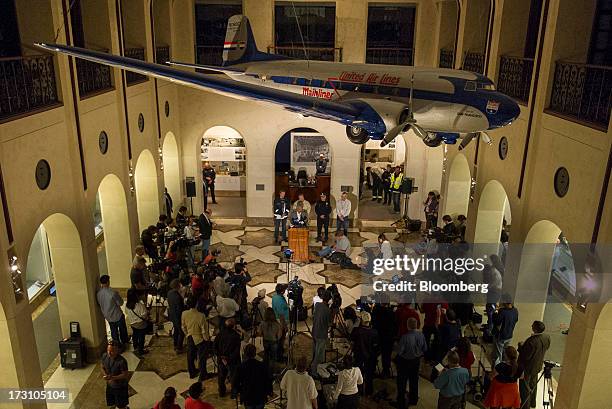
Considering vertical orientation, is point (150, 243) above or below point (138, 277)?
below

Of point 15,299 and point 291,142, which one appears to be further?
point 291,142

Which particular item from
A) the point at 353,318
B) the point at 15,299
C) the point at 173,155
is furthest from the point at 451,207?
the point at 15,299

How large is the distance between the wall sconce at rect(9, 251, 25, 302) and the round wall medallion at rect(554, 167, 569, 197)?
8.21 m

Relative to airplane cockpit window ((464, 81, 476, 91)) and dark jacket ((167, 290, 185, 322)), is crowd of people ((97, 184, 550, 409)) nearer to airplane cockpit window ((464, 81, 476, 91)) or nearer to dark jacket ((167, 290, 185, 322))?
dark jacket ((167, 290, 185, 322))

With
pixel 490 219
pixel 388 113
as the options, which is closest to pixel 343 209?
pixel 490 219

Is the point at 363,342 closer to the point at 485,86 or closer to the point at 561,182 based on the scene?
the point at 561,182

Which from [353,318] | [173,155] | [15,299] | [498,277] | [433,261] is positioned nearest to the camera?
[15,299]

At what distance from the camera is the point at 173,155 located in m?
16.5

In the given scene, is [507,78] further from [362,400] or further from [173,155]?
[173,155]

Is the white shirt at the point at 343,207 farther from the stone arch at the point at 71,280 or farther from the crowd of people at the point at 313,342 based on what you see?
the stone arch at the point at 71,280

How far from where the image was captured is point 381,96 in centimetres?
895

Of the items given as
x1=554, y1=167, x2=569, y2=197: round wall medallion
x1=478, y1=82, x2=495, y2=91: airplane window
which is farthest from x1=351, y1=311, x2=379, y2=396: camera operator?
x1=478, y1=82, x2=495, y2=91: airplane window

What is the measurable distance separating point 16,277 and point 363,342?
5004mm

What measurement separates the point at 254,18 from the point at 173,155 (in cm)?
491
